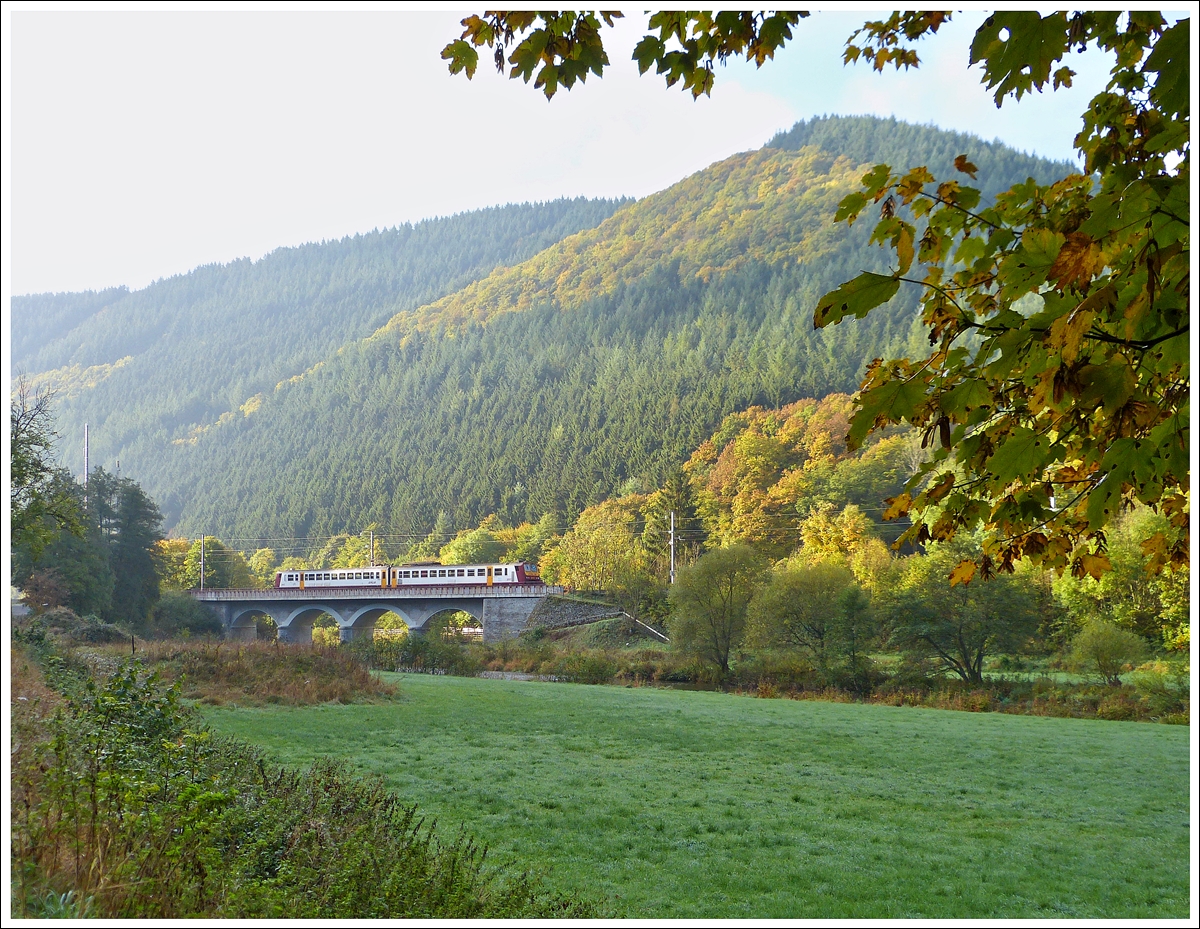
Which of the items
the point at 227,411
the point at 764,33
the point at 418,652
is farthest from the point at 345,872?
the point at 227,411

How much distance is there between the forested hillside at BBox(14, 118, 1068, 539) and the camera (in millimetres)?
56156

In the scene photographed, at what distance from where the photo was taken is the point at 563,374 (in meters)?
79.4

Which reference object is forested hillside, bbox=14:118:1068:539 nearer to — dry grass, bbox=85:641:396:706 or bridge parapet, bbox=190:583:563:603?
bridge parapet, bbox=190:583:563:603

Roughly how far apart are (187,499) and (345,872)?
284 feet

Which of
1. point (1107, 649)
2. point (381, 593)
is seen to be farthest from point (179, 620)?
point (1107, 649)

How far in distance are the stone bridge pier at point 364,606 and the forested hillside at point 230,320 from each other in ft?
214

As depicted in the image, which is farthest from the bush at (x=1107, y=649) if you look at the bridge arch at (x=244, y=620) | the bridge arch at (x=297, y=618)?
the bridge arch at (x=244, y=620)

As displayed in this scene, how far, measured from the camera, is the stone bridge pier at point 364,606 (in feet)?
105

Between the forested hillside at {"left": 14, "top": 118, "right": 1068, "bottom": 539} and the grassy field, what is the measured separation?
116ft

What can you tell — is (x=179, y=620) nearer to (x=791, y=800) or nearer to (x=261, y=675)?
(x=261, y=675)

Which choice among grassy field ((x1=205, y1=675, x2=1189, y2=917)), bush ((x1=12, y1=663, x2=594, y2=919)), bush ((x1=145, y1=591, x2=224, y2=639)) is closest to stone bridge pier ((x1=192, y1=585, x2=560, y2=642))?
bush ((x1=145, y1=591, x2=224, y2=639))

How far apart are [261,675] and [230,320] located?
133 metres

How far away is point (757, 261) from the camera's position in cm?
7625

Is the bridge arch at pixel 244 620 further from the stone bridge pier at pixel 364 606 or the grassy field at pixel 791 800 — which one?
the grassy field at pixel 791 800
